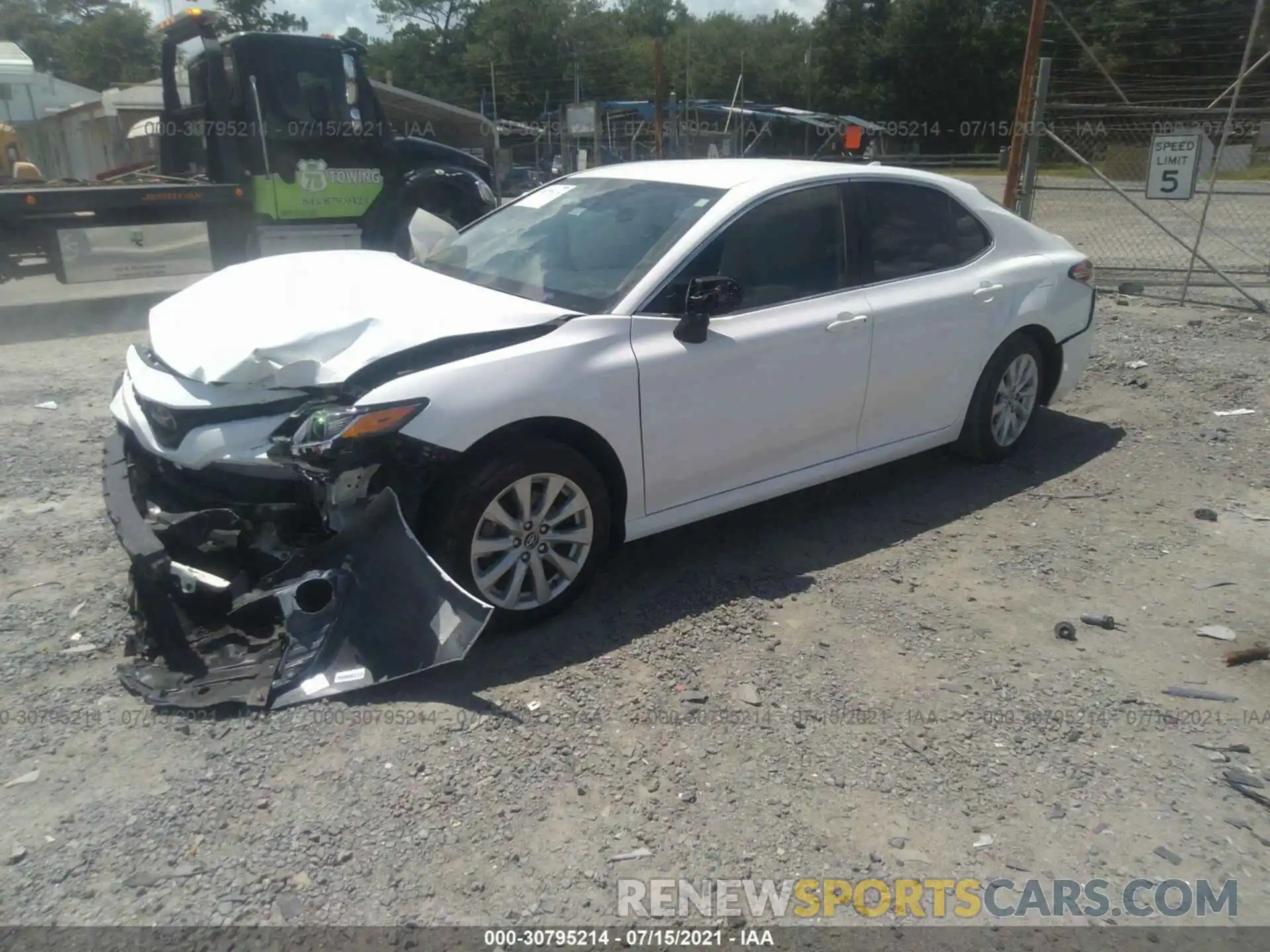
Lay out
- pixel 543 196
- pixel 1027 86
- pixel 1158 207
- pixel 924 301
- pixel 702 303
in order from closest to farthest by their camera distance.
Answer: pixel 702 303 < pixel 924 301 < pixel 543 196 < pixel 1027 86 < pixel 1158 207

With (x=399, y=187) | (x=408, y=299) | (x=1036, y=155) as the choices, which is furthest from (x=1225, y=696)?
(x=399, y=187)

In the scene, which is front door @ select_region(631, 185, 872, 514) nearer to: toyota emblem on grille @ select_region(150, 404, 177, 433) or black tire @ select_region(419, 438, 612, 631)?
black tire @ select_region(419, 438, 612, 631)

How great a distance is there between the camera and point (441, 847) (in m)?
2.74

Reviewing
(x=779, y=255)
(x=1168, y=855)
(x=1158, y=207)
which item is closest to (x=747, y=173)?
(x=779, y=255)

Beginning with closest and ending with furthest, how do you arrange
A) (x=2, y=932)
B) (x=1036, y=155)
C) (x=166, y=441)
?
(x=2, y=932) → (x=166, y=441) → (x=1036, y=155)

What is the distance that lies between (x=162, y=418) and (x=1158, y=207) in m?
21.8

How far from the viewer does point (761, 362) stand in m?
4.28

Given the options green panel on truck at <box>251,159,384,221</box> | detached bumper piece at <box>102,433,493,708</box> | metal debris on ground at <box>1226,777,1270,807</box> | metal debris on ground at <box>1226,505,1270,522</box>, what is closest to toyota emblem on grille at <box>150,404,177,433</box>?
detached bumper piece at <box>102,433,493,708</box>

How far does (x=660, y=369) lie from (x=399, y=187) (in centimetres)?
828

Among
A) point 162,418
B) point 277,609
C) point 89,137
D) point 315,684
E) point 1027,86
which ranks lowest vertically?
point 315,684

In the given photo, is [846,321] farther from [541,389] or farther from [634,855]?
[634,855]

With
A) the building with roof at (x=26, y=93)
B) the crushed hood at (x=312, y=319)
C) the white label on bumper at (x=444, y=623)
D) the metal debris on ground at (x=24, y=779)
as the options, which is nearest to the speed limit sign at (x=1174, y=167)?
the crushed hood at (x=312, y=319)

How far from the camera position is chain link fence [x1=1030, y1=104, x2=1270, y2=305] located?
34.6 ft

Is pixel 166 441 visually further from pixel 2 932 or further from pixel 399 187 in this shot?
pixel 399 187
